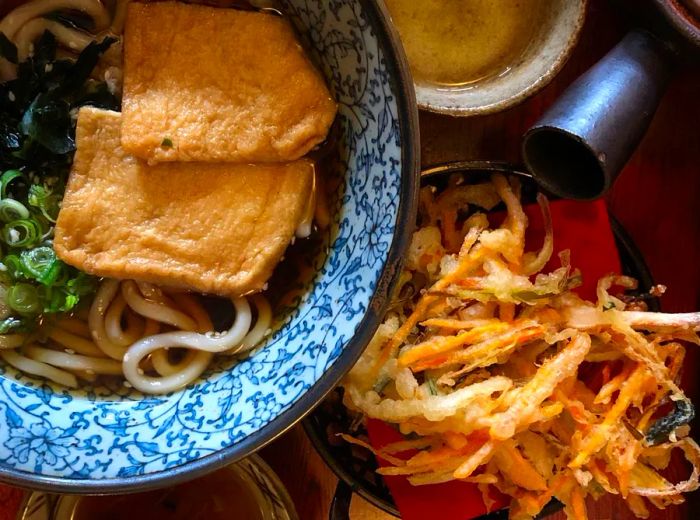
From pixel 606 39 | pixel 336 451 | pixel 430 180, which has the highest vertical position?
pixel 606 39

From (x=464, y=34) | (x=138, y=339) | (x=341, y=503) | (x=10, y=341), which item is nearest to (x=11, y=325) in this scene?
(x=10, y=341)

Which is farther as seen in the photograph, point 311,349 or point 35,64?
point 35,64

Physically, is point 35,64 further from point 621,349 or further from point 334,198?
point 621,349

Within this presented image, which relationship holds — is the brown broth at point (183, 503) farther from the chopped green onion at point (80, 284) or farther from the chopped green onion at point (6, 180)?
the chopped green onion at point (6, 180)

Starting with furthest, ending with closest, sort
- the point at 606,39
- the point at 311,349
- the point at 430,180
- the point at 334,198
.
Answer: the point at 606,39, the point at 430,180, the point at 334,198, the point at 311,349

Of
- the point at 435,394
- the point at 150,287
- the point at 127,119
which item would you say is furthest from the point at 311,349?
the point at 127,119

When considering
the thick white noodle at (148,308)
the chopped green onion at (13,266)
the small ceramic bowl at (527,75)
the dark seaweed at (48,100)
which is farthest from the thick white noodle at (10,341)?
the small ceramic bowl at (527,75)

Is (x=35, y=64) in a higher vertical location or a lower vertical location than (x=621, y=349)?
higher
